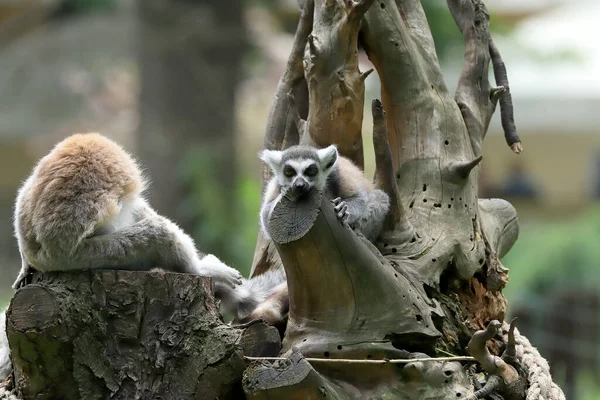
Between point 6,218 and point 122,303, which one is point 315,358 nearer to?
point 122,303

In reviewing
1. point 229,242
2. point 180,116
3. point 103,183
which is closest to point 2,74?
point 180,116

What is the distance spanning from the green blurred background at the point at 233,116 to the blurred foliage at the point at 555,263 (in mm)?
20

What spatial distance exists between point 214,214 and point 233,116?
Answer: 1832 millimetres

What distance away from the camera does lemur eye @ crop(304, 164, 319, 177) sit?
4.45 metres

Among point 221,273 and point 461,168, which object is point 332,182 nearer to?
point 461,168

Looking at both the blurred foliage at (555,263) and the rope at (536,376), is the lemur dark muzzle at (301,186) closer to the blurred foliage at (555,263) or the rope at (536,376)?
the rope at (536,376)

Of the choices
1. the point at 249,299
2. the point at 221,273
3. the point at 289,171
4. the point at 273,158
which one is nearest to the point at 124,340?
the point at 221,273

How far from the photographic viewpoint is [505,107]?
5.23 metres

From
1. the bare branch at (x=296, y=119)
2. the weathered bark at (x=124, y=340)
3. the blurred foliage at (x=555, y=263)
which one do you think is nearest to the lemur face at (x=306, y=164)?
the bare branch at (x=296, y=119)

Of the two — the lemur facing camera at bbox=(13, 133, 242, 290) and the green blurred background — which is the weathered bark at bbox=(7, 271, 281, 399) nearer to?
the lemur facing camera at bbox=(13, 133, 242, 290)

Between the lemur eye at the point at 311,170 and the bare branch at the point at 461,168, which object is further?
the bare branch at the point at 461,168

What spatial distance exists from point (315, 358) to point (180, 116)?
854cm

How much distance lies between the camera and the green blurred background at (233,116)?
1008cm

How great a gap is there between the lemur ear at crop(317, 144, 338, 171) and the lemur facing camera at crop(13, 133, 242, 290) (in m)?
0.84
